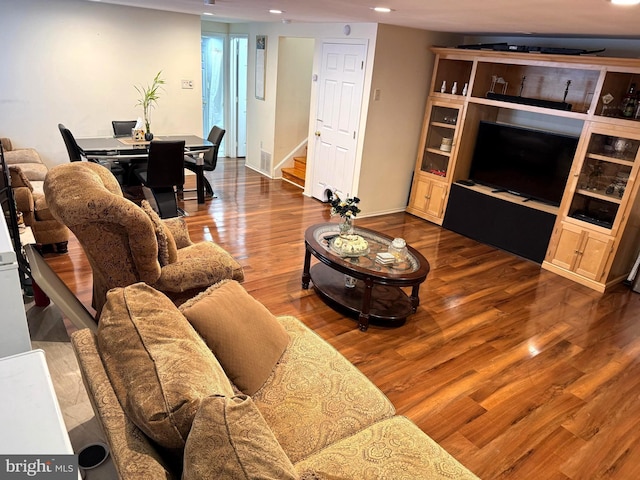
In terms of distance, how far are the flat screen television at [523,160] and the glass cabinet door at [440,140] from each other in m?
0.31

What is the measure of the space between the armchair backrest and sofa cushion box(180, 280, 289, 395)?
0.55m

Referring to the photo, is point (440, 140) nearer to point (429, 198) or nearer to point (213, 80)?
point (429, 198)

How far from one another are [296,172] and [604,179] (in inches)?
160

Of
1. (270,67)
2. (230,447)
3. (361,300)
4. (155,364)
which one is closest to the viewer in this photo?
(230,447)

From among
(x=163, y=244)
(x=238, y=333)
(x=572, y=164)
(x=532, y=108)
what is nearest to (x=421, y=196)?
(x=532, y=108)

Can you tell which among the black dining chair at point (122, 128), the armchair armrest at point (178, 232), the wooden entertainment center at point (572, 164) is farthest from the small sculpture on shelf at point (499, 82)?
the black dining chair at point (122, 128)

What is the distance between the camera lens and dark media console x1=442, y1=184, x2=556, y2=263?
183 inches

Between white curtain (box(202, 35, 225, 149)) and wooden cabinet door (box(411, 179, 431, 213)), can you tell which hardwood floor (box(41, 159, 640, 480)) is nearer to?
wooden cabinet door (box(411, 179, 431, 213))

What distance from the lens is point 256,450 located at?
1.12m

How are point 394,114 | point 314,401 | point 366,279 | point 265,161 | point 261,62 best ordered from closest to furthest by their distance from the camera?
point 314,401, point 366,279, point 394,114, point 261,62, point 265,161

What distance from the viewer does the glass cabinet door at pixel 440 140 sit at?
17.9 ft

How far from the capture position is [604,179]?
4.29m

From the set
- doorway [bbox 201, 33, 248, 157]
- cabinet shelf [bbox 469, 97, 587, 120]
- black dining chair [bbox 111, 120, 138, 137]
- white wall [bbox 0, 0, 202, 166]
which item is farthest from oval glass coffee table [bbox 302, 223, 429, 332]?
doorway [bbox 201, 33, 248, 157]

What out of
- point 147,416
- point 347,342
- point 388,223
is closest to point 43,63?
point 388,223
